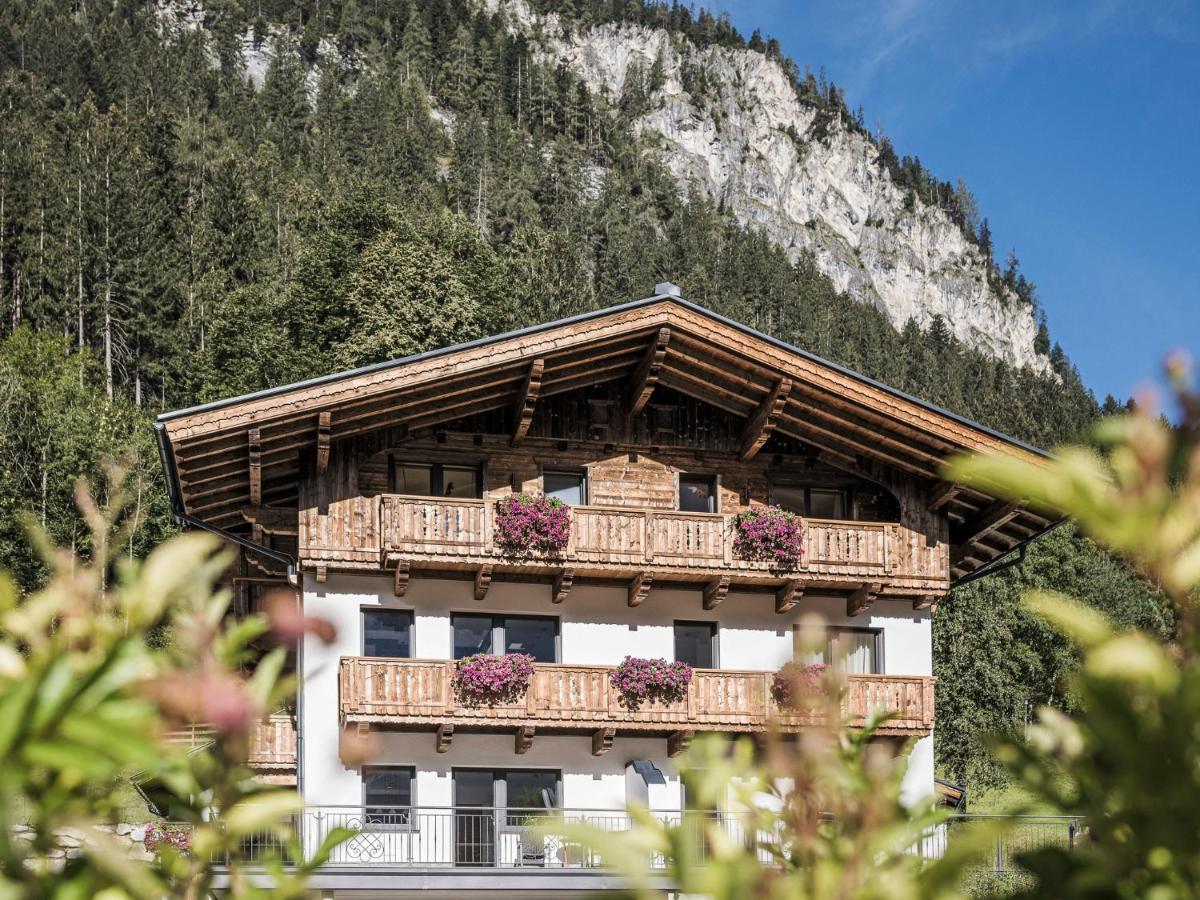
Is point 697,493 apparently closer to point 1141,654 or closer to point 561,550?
point 561,550

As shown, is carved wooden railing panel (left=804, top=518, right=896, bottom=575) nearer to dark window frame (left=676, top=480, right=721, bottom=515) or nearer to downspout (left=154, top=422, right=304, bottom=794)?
dark window frame (left=676, top=480, right=721, bottom=515)

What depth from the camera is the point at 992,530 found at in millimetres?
25828

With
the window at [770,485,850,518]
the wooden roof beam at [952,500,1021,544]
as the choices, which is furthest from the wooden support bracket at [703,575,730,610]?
the wooden roof beam at [952,500,1021,544]

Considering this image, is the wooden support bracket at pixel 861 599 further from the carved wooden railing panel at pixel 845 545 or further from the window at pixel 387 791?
the window at pixel 387 791

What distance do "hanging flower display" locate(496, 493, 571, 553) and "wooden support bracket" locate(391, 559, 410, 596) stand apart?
4.24 feet

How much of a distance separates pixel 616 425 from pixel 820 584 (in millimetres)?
3767

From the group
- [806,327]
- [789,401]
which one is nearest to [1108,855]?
[789,401]

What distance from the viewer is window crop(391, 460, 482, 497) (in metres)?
23.8

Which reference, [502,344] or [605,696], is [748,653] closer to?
[605,696]

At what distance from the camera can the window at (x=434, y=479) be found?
936 inches

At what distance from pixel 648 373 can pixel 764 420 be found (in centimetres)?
183

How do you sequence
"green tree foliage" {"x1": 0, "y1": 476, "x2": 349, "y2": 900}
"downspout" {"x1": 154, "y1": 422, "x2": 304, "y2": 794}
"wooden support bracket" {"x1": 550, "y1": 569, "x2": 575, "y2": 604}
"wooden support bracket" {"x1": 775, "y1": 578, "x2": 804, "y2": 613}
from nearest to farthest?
1. "green tree foliage" {"x1": 0, "y1": 476, "x2": 349, "y2": 900}
2. "downspout" {"x1": 154, "y1": 422, "x2": 304, "y2": 794}
3. "wooden support bracket" {"x1": 550, "y1": 569, "x2": 575, "y2": 604}
4. "wooden support bracket" {"x1": 775, "y1": 578, "x2": 804, "y2": 613}

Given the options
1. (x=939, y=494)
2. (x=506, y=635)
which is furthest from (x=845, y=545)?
(x=506, y=635)

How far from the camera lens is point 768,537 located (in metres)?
23.7
